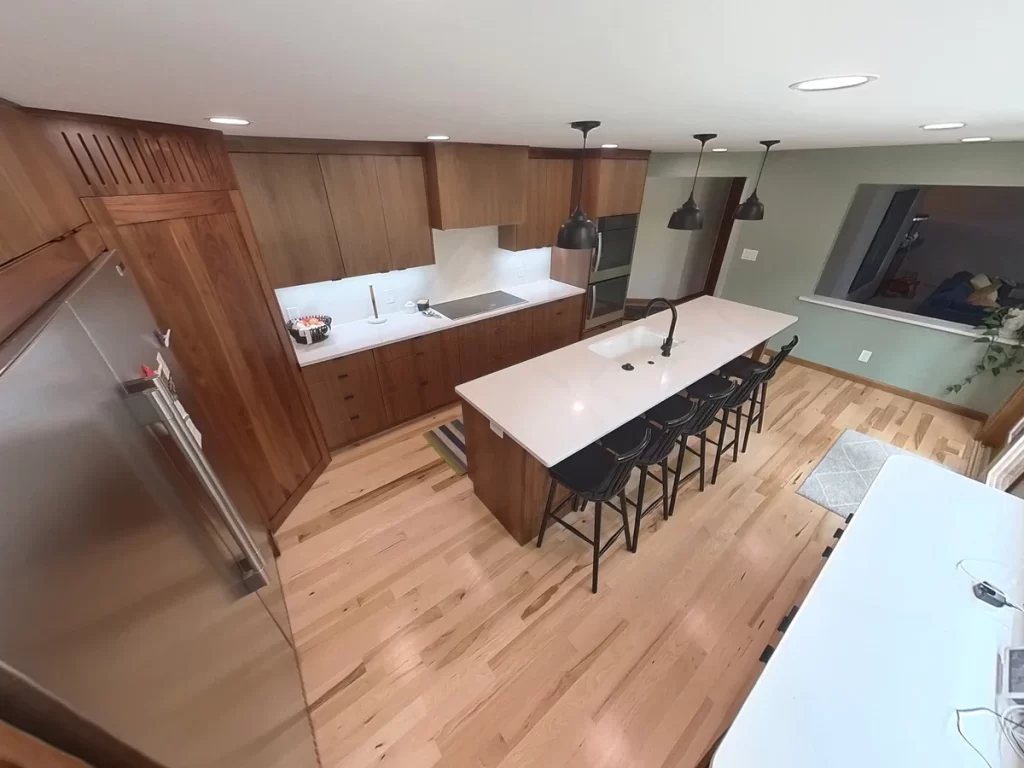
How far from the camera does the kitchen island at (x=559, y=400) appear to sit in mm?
1950

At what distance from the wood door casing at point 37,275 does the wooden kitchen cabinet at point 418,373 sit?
177cm

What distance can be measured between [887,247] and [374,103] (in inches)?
211

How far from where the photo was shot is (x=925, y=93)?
3.12 feet

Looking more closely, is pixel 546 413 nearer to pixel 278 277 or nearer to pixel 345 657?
pixel 345 657

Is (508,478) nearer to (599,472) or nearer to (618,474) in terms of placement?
(599,472)

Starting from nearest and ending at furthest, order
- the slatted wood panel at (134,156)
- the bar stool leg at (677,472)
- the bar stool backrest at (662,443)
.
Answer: the slatted wood panel at (134,156) < the bar stool backrest at (662,443) < the bar stool leg at (677,472)

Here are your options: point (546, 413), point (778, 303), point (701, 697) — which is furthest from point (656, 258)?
point (701, 697)

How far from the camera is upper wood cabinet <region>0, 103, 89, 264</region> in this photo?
91 cm

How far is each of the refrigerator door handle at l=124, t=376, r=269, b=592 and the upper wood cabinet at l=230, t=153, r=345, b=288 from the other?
1682mm

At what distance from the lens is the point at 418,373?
321cm

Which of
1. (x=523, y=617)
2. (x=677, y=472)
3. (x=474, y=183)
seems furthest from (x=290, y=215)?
(x=677, y=472)

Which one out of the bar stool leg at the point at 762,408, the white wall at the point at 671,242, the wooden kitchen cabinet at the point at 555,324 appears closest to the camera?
the bar stool leg at the point at 762,408

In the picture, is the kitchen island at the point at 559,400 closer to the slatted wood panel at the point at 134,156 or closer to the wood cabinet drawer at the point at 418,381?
the wood cabinet drawer at the point at 418,381

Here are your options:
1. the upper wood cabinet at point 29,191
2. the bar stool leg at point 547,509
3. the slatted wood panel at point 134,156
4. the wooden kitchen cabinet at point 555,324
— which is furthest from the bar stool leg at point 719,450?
the slatted wood panel at point 134,156
